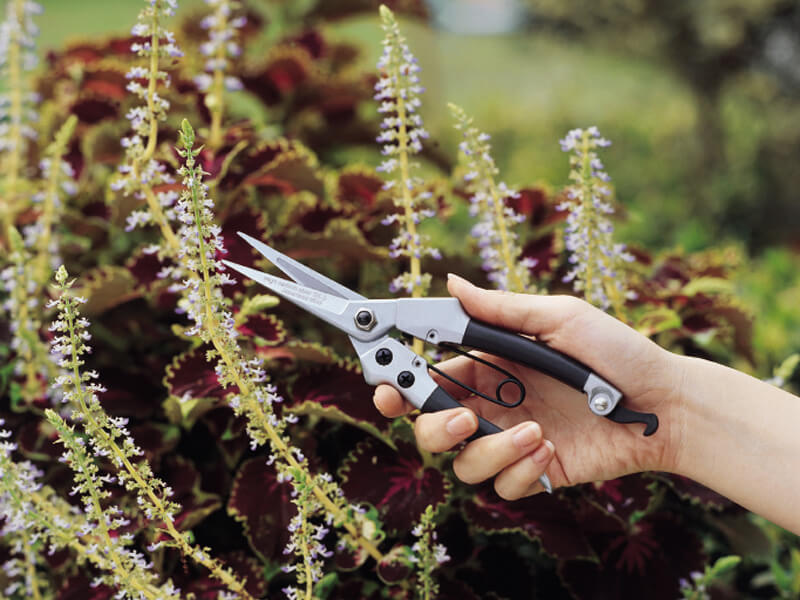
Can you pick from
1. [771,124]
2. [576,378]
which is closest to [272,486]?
[576,378]

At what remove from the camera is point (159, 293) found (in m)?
1.41

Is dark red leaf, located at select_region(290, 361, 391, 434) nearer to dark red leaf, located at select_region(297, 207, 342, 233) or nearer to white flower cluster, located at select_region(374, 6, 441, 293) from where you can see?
white flower cluster, located at select_region(374, 6, 441, 293)

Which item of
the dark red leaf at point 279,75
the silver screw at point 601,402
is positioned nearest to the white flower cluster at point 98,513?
the silver screw at point 601,402

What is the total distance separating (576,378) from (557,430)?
21 cm

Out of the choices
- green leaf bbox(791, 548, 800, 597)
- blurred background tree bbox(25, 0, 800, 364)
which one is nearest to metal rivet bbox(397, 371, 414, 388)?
green leaf bbox(791, 548, 800, 597)

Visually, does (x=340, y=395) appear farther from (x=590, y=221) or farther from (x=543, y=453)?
(x=590, y=221)

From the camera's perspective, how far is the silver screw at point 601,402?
107cm

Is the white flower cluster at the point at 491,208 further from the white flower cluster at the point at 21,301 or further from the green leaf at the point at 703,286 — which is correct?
the white flower cluster at the point at 21,301

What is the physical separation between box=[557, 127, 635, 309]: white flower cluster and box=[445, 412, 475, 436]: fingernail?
1.03 feet

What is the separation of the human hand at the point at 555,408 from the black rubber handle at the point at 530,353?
36 millimetres

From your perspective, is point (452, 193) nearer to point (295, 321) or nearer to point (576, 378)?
point (295, 321)

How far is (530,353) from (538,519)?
1.05 ft

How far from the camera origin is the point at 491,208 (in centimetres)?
127

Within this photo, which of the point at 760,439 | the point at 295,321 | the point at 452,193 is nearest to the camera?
the point at 760,439
